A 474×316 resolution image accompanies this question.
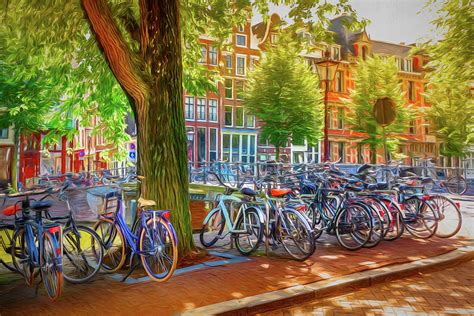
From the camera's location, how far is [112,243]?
317 cm

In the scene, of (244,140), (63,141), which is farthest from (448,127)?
(63,141)

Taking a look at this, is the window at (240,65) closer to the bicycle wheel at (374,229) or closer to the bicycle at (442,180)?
the bicycle wheel at (374,229)

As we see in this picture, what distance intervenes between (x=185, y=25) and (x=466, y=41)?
9.20ft

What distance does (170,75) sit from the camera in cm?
347

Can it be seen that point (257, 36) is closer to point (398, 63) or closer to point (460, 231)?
point (398, 63)

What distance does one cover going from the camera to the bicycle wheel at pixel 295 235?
3482 mm

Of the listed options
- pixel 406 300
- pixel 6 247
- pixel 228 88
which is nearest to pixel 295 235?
pixel 406 300

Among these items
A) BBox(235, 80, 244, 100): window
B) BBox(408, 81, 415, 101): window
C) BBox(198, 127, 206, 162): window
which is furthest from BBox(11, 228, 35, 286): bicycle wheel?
BBox(408, 81, 415, 101): window

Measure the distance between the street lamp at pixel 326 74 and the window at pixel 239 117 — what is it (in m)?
0.93

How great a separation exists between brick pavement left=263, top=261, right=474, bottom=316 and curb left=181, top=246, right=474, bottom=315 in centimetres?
4

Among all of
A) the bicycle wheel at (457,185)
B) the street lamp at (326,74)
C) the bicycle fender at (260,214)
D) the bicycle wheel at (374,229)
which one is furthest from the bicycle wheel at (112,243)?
the bicycle wheel at (457,185)

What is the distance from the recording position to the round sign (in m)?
4.73

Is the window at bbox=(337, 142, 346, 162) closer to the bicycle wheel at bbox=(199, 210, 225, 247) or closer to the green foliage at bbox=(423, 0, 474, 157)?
the green foliage at bbox=(423, 0, 474, 157)

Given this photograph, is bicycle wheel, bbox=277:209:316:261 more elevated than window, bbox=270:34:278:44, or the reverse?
window, bbox=270:34:278:44
